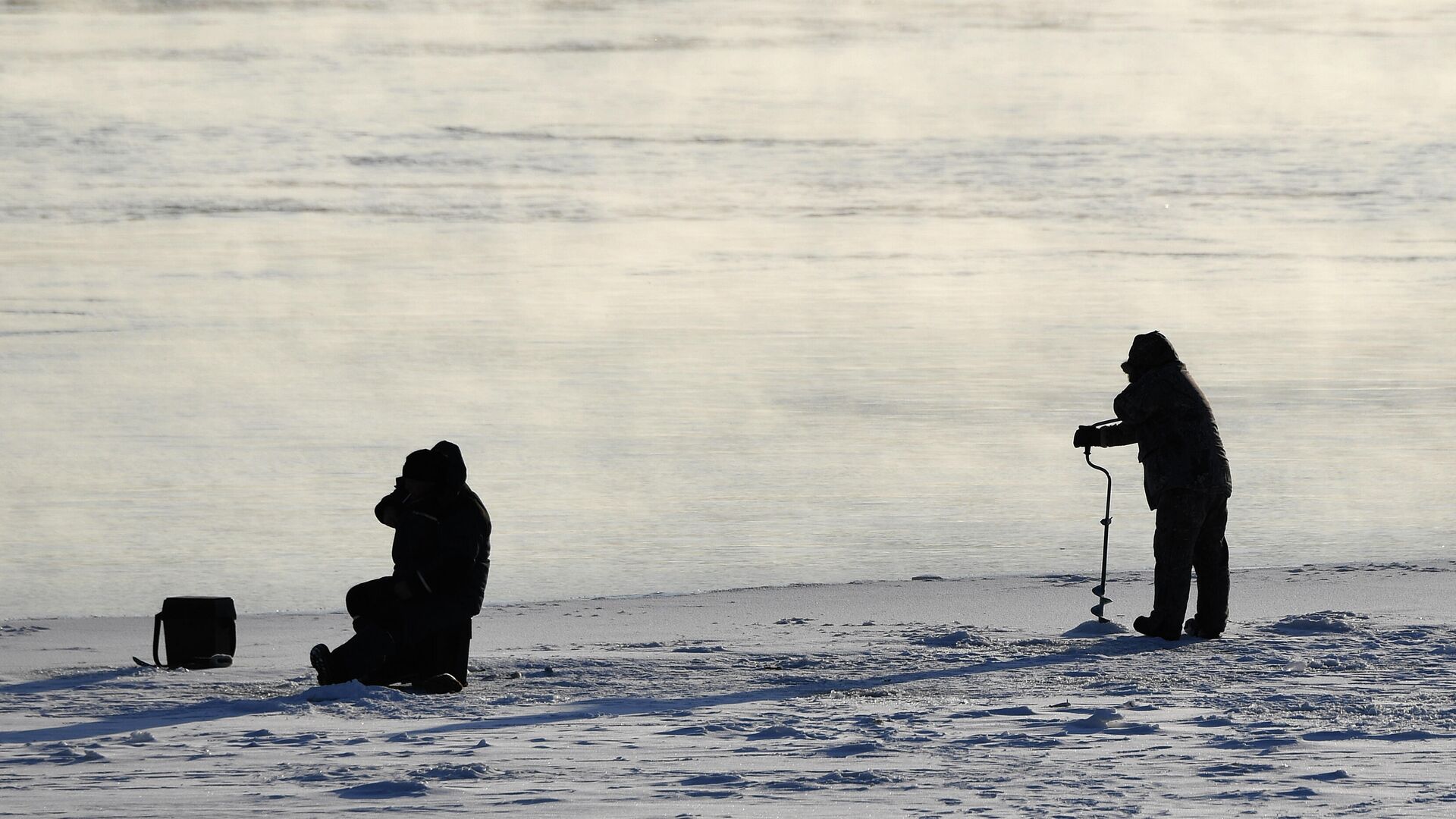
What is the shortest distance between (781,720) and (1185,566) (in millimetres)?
2976

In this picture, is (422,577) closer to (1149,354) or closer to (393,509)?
(393,509)

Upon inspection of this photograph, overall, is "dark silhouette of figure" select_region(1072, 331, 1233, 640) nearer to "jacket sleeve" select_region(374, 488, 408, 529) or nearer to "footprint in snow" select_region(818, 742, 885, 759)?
"footprint in snow" select_region(818, 742, 885, 759)

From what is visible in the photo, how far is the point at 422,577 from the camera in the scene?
7.88 metres

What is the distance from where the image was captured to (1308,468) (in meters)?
18.2

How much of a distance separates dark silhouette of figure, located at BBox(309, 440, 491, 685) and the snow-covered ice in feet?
0.80

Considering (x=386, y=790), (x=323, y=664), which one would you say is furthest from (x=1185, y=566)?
(x=386, y=790)

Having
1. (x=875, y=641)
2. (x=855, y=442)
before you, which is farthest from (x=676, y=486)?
(x=875, y=641)

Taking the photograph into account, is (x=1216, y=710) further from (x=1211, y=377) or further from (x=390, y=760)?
(x=1211, y=377)

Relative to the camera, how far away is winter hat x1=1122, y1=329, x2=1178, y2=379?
373 inches

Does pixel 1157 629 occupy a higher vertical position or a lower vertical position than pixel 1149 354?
lower

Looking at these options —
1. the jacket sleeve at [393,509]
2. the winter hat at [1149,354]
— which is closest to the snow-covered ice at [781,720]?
the jacket sleeve at [393,509]

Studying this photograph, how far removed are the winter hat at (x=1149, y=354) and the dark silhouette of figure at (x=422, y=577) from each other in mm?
3381

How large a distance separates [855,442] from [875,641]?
10341 mm

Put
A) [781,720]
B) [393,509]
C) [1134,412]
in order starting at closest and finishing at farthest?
[781,720] → [393,509] → [1134,412]
